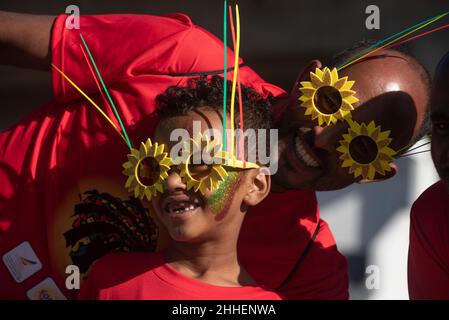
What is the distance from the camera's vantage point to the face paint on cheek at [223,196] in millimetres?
2236

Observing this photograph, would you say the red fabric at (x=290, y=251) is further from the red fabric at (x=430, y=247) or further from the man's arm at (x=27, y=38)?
the man's arm at (x=27, y=38)

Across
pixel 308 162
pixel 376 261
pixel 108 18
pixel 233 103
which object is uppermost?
pixel 108 18

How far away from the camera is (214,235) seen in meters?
2.29

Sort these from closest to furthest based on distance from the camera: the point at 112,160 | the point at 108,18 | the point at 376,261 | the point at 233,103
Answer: the point at 233,103
the point at 112,160
the point at 108,18
the point at 376,261

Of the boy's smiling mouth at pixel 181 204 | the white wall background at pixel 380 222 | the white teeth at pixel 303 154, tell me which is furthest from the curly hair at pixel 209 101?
the white wall background at pixel 380 222

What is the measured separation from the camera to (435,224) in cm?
246

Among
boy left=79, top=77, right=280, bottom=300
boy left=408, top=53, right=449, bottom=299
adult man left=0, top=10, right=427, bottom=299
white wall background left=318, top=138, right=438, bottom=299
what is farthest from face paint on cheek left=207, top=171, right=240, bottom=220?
white wall background left=318, top=138, right=438, bottom=299

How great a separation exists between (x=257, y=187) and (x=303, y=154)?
21 cm

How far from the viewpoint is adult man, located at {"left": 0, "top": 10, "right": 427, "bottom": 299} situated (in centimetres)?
245

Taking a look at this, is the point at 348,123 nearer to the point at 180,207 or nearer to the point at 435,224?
the point at 435,224

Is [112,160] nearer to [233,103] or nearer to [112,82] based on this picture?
[112,82]

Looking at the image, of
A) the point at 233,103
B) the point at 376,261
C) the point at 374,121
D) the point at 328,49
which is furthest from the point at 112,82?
the point at 328,49

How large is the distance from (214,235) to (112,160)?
Answer: 0.42 m

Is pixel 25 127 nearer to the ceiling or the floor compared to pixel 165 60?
nearer to the floor
